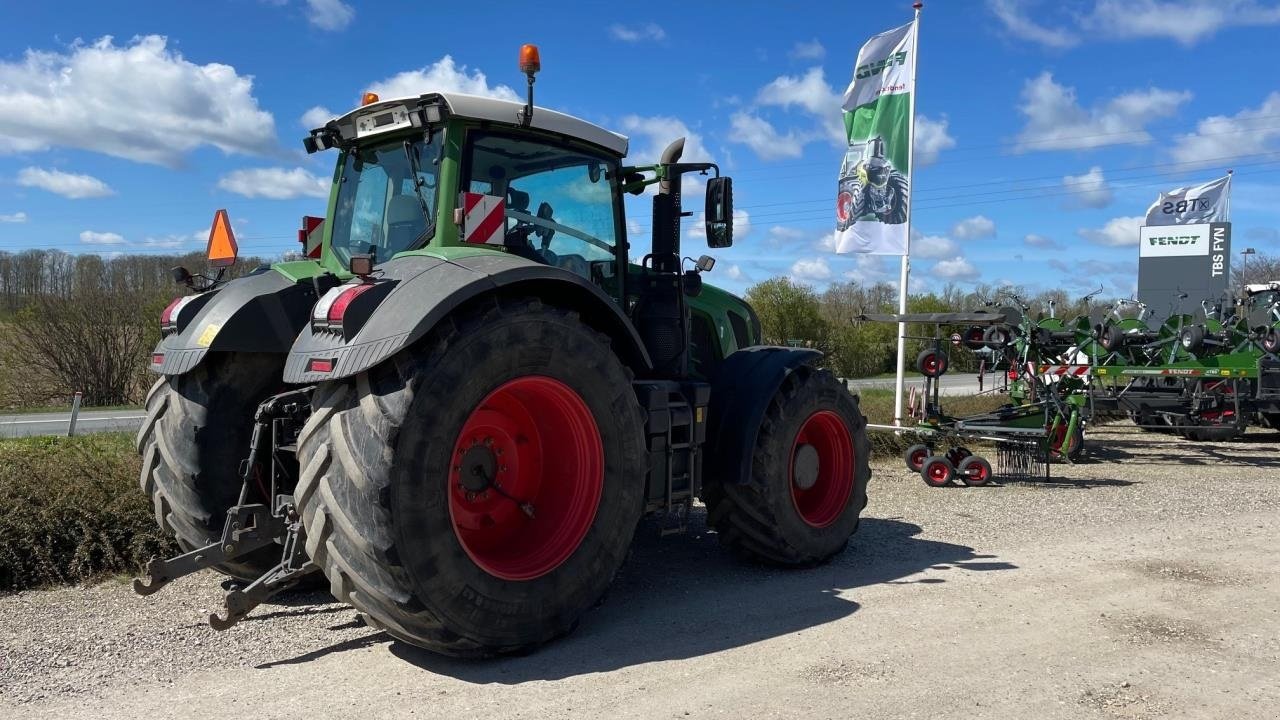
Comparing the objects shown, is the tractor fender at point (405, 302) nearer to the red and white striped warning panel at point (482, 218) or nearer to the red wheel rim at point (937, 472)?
the red and white striped warning panel at point (482, 218)

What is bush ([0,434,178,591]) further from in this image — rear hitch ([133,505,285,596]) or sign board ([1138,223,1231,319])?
sign board ([1138,223,1231,319])

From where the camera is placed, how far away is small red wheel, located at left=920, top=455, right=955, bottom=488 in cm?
917

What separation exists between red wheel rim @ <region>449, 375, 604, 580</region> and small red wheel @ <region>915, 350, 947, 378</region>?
6.28 meters

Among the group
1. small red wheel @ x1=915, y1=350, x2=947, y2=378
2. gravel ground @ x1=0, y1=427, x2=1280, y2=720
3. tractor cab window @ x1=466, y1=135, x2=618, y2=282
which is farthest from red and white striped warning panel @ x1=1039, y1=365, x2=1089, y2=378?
tractor cab window @ x1=466, y1=135, x2=618, y2=282

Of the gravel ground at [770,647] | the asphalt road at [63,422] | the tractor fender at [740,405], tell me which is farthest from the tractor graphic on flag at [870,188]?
the asphalt road at [63,422]

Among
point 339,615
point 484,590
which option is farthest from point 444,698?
point 339,615

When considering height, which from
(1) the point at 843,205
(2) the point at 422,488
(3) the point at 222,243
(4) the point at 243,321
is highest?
(1) the point at 843,205

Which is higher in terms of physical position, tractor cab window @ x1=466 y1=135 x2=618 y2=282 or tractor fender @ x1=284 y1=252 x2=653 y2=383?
tractor cab window @ x1=466 y1=135 x2=618 y2=282

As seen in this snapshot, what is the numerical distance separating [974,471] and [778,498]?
4.61 metres

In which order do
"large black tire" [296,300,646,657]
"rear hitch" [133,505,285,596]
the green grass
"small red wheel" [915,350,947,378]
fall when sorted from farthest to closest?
1. the green grass
2. "small red wheel" [915,350,947,378]
3. "rear hitch" [133,505,285,596]
4. "large black tire" [296,300,646,657]

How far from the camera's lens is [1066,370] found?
1049 cm

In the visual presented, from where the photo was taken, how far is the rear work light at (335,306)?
3.66 m

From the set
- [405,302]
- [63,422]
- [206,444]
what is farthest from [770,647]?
[63,422]

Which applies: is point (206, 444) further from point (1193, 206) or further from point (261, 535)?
point (1193, 206)
